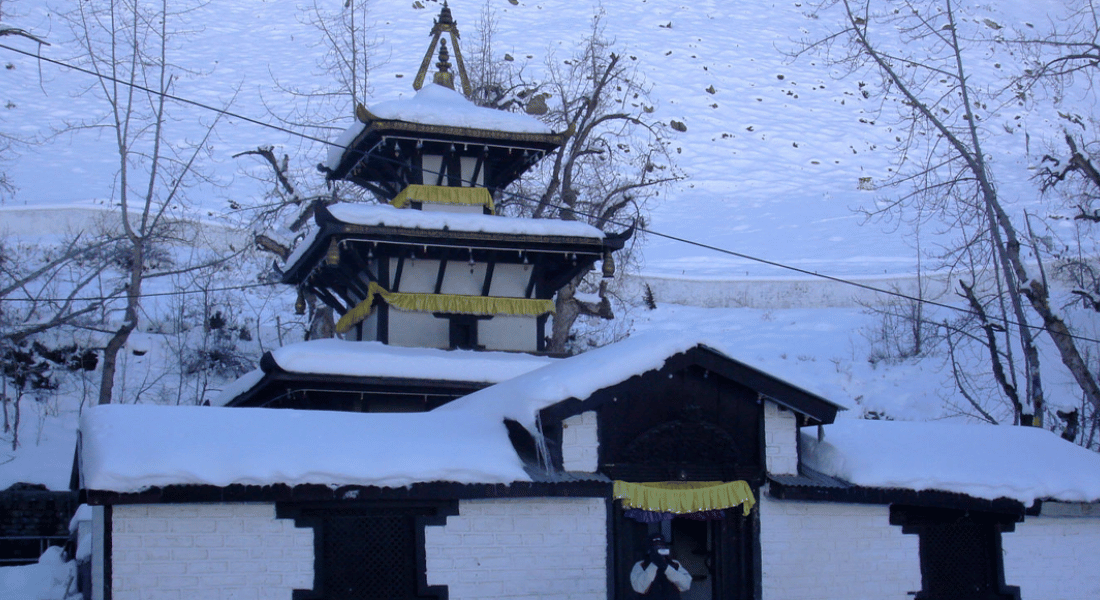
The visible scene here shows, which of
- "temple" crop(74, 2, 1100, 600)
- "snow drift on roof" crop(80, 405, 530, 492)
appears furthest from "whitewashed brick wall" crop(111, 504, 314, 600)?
→ "snow drift on roof" crop(80, 405, 530, 492)

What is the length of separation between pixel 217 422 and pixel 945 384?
2325cm

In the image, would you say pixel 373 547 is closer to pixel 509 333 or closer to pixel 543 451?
pixel 543 451

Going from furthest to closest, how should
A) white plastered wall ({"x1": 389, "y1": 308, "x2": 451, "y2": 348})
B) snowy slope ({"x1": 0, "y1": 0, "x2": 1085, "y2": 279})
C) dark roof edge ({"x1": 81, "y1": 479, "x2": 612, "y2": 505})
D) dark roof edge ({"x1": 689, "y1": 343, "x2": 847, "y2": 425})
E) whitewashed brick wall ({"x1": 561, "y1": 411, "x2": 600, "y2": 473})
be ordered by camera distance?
Result: snowy slope ({"x1": 0, "y1": 0, "x2": 1085, "y2": 279}), white plastered wall ({"x1": 389, "y1": 308, "x2": 451, "y2": 348}), dark roof edge ({"x1": 689, "y1": 343, "x2": 847, "y2": 425}), whitewashed brick wall ({"x1": 561, "y1": 411, "x2": 600, "y2": 473}), dark roof edge ({"x1": 81, "y1": 479, "x2": 612, "y2": 505})

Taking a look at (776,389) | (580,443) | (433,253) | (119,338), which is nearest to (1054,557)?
(776,389)

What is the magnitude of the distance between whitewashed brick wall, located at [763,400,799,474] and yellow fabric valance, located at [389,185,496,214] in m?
8.31

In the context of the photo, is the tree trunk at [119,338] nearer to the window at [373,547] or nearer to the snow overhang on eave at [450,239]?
the snow overhang on eave at [450,239]

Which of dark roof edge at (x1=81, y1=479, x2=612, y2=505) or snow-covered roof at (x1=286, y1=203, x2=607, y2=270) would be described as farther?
snow-covered roof at (x1=286, y1=203, x2=607, y2=270)

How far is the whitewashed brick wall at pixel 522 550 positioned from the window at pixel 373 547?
0.48 feet

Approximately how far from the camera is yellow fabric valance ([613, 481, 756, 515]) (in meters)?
12.2

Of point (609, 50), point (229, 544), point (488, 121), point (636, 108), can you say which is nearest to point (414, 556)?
point (229, 544)

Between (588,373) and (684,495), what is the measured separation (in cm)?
181

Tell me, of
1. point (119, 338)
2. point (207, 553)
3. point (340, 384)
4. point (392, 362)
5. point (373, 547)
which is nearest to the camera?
point (207, 553)

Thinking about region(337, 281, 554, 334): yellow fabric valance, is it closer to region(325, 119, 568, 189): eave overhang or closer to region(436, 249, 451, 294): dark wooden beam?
region(436, 249, 451, 294): dark wooden beam

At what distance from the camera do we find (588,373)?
1208 centimetres
